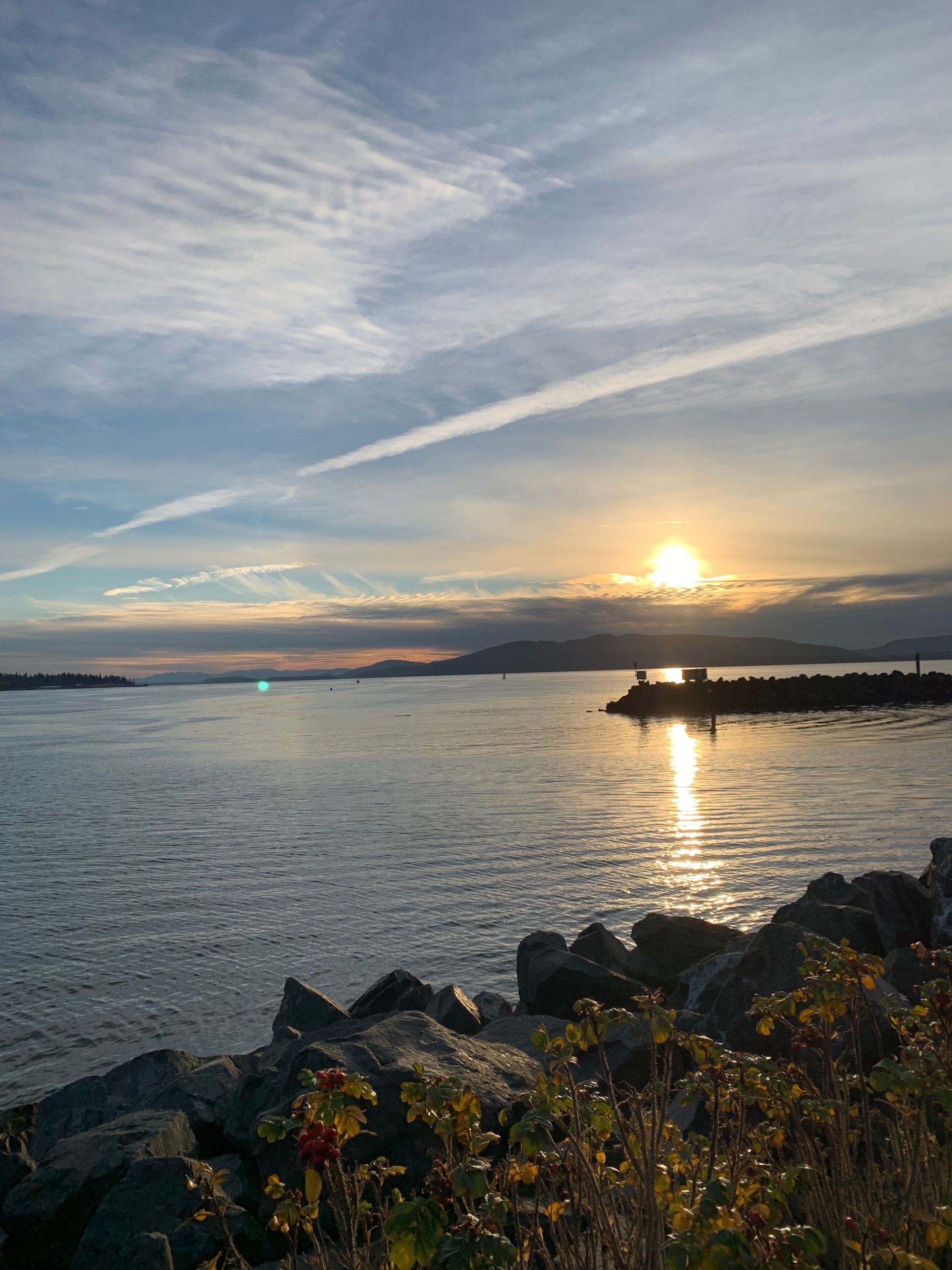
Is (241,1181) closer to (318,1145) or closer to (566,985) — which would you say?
(318,1145)

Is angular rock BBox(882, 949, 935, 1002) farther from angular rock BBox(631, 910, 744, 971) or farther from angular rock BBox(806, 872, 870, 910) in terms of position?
angular rock BBox(631, 910, 744, 971)

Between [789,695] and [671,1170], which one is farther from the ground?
[671,1170]

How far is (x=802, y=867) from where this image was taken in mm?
18062

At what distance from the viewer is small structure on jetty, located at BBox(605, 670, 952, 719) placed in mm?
78750

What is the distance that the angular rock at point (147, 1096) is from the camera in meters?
7.25

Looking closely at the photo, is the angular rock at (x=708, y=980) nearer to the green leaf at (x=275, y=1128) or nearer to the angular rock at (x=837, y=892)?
the angular rock at (x=837, y=892)

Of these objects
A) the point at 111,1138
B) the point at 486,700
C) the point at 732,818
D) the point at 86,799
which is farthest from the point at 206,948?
the point at 486,700

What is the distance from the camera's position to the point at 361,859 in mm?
20359

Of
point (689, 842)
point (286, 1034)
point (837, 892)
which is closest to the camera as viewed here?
point (286, 1034)

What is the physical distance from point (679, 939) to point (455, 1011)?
394 centimetres

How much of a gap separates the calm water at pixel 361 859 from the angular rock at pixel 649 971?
180 centimetres

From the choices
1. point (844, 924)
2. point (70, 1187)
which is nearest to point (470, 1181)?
point (70, 1187)

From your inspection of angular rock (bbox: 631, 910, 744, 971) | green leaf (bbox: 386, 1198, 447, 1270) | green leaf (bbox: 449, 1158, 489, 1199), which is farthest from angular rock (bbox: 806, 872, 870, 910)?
green leaf (bbox: 386, 1198, 447, 1270)

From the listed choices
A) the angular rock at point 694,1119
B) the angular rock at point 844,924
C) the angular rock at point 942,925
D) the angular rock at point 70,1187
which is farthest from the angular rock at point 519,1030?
the angular rock at point 942,925
